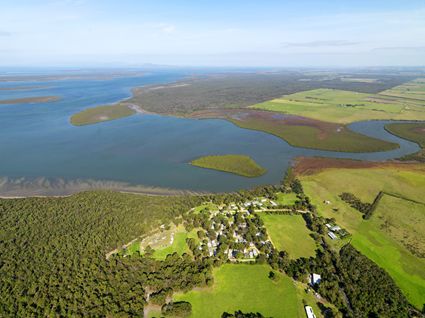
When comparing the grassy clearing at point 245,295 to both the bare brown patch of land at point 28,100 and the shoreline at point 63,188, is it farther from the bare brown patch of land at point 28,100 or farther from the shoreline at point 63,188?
the bare brown patch of land at point 28,100

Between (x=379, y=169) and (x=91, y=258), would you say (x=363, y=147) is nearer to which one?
(x=379, y=169)

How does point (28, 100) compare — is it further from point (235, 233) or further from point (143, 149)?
point (235, 233)

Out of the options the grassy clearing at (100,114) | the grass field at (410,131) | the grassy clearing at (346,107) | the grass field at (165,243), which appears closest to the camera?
the grass field at (165,243)

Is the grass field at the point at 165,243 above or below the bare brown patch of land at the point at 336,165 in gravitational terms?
below

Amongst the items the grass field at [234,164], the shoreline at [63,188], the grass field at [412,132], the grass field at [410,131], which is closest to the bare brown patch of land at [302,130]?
the grass field at [412,132]

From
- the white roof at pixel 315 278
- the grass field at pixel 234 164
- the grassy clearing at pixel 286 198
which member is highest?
the grass field at pixel 234 164

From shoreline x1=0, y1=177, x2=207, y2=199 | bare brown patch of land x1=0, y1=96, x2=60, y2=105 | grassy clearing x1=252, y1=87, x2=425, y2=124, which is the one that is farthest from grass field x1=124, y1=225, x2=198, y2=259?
bare brown patch of land x1=0, y1=96, x2=60, y2=105
